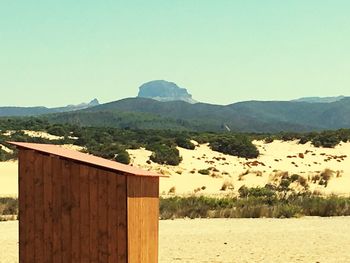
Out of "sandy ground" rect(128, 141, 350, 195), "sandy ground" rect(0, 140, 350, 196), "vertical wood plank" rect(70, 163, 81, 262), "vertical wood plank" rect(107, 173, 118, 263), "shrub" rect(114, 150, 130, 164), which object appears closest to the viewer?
"vertical wood plank" rect(107, 173, 118, 263)

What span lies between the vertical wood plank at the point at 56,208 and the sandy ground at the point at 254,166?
897 inches

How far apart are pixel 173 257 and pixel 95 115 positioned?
565 feet

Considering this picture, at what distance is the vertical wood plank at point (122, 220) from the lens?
33.8 ft

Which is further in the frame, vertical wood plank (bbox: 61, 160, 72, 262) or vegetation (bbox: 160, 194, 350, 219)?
vegetation (bbox: 160, 194, 350, 219)

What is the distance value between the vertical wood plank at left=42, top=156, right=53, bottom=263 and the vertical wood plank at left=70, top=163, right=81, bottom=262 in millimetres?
408

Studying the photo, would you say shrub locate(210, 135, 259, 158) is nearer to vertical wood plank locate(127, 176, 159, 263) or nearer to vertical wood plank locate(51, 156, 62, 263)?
vertical wood plank locate(127, 176, 159, 263)

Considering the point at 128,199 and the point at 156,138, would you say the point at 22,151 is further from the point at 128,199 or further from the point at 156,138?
the point at 156,138

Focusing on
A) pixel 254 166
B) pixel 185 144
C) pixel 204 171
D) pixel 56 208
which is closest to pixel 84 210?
pixel 56 208

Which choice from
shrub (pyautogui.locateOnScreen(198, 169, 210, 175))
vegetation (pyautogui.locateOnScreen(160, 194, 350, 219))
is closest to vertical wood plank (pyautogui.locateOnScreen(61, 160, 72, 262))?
vegetation (pyautogui.locateOnScreen(160, 194, 350, 219))

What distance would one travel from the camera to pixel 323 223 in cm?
2192

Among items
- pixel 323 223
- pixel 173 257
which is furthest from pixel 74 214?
pixel 323 223

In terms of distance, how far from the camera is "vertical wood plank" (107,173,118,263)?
10414 mm

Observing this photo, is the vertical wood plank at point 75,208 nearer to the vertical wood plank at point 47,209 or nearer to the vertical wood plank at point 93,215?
the vertical wood plank at point 93,215

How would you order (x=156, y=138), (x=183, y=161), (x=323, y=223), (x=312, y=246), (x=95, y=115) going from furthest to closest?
(x=95, y=115)
(x=156, y=138)
(x=183, y=161)
(x=323, y=223)
(x=312, y=246)
